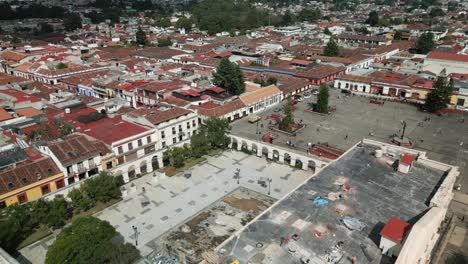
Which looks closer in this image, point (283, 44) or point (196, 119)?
point (196, 119)

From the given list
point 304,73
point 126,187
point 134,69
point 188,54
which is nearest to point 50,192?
point 126,187

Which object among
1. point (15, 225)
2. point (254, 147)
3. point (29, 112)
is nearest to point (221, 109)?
point (254, 147)

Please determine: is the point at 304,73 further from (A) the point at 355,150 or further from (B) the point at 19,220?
(B) the point at 19,220

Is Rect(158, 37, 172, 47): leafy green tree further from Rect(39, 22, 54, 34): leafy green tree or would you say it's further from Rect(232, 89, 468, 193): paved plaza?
Rect(232, 89, 468, 193): paved plaza

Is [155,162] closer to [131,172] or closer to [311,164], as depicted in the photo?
[131,172]

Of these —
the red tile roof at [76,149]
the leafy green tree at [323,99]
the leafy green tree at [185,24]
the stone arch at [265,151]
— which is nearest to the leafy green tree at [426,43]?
the leafy green tree at [323,99]

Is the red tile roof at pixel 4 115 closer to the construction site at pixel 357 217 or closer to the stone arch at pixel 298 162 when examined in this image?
the stone arch at pixel 298 162
